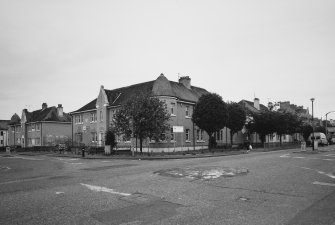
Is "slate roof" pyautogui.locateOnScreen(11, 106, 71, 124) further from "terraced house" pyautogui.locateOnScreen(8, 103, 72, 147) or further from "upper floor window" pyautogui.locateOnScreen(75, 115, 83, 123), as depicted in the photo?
"upper floor window" pyautogui.locateOnScreen(75, 115, 83, 123)

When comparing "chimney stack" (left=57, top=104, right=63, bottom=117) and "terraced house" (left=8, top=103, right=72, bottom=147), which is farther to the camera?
"chimney stack" (left=57, top=104, right=63, bottom=117)

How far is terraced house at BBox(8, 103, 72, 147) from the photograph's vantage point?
63681 millimetres

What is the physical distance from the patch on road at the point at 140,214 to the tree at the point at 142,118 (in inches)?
972

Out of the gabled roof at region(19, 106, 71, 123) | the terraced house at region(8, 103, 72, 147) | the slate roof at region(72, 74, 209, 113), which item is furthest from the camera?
the gabled roof at region(19, 106, 71, 123)

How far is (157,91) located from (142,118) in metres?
8.55

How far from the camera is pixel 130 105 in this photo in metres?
33.4

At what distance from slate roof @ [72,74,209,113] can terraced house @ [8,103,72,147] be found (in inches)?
595

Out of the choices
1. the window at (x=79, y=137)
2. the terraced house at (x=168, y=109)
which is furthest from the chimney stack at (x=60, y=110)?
the window at (x=79, y=137)

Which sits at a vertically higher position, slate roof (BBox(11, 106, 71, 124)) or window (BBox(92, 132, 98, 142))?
slate roof (BBox(11, 106, 71, 124))

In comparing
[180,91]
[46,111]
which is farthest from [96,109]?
[46,111]

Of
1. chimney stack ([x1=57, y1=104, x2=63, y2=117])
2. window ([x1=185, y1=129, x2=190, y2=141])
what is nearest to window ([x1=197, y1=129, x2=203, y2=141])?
window ([x1=185, y1=129, x2=190, y2=141])

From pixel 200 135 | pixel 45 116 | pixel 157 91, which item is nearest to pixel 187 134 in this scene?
pixel 200 135

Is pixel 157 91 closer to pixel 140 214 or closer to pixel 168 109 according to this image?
pixel 168 109

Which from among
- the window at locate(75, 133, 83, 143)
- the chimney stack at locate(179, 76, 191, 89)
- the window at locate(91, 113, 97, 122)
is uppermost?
the chimney stack at locate(179, 76, 191, 89)
